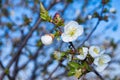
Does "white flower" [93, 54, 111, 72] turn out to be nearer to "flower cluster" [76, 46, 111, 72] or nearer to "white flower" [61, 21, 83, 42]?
"flower cluster" [76, 46, 111, 72]

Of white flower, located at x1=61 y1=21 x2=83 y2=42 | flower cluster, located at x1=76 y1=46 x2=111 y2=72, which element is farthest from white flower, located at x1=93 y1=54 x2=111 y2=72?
white flower, located at x1=61 y1=21 x2=83 y2=42

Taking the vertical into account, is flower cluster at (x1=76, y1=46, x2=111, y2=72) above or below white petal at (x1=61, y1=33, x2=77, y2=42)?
below

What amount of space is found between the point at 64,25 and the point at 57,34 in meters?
0.07

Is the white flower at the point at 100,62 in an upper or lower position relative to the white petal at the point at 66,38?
lower

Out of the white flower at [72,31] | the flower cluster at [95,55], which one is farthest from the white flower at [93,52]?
the white flower at [72,31]

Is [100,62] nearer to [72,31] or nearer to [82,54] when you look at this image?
[82,54]

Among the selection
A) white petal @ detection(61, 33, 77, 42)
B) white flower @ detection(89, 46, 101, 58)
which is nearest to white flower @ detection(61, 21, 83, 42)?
white petal @ detection(61, 33, 77, 42)

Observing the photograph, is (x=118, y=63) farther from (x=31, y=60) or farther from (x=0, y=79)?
(x=0, y=79)

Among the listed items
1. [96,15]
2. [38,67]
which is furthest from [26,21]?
[38,67]

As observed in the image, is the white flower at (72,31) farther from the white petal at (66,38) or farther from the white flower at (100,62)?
the white flower at (100,62)

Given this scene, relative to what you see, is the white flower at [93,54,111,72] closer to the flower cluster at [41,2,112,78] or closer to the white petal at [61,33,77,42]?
the flower cluster at [41,2,112,78]

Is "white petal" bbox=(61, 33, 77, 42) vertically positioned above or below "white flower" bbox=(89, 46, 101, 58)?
above

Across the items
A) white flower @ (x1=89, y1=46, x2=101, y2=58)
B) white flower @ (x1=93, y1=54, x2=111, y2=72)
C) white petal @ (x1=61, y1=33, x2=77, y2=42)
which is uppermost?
white petal @ (x1=61, y1=33, x2=77, y2=42)

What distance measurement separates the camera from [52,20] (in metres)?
1.65
